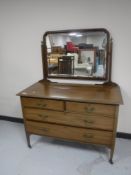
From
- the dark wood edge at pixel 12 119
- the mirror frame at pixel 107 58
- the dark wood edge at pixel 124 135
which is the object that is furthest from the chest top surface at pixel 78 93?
the dark wood edge at pixel 12 119

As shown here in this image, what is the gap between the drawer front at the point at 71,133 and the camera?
1.90 m

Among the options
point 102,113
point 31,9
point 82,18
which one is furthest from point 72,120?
point 31,9

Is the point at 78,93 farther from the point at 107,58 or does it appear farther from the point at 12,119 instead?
the point at 12,119

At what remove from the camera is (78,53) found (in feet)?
7.23

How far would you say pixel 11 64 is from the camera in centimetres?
265

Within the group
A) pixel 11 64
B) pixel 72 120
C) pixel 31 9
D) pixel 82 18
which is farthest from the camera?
pixel 11 64

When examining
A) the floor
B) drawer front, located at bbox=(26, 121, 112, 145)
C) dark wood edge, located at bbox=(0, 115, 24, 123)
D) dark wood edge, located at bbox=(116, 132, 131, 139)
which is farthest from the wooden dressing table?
dark wood edge, located at bbox=(0, 115, 24, 123)

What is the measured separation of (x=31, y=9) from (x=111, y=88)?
1.50 meters

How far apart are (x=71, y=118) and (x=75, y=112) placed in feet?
0.31

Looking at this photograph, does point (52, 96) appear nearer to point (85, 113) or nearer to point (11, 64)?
point (85, 113)

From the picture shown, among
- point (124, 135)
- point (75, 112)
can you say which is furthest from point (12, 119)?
point (124, 135)

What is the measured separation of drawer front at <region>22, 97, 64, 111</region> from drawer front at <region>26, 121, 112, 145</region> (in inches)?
9.6

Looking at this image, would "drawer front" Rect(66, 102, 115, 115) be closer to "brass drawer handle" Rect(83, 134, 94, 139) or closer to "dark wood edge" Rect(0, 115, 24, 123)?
"brass drawer handle" Rect(83, 134, 94, 139)

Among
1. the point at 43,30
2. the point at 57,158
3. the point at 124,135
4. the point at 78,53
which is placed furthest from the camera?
the point at 124,135
